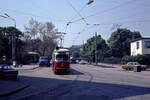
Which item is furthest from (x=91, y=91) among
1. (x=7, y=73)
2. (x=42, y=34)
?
(x=42, y=34)

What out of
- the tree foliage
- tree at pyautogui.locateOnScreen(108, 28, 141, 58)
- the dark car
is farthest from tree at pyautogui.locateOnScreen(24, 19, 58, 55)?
the dark car

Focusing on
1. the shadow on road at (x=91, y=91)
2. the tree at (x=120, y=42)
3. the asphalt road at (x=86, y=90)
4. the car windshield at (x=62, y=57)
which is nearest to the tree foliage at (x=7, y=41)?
the tree at (x=120, y=42)

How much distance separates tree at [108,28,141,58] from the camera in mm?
81438

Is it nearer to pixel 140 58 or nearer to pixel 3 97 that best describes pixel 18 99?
pixel 3 97

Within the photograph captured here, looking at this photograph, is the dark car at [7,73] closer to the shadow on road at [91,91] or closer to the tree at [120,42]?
the shadow on road at [91,91]

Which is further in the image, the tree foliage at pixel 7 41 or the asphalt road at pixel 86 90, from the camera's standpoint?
the tree foliage at pixel 7 41

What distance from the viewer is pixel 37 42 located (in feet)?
245

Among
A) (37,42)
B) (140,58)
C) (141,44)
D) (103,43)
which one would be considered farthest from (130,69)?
(103,43)

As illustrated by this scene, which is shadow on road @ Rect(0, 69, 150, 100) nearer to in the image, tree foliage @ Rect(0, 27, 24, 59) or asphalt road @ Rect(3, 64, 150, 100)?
asphalt road @ Rect(3, 64, 150, 100)

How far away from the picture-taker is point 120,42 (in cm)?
8300

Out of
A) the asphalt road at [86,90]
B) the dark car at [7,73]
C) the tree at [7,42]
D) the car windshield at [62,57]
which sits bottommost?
the asphalt road at [86,90]

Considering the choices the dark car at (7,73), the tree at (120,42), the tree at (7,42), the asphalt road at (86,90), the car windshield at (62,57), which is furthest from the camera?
the tree at (120,42)

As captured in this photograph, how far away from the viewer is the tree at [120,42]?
8144 centimetres

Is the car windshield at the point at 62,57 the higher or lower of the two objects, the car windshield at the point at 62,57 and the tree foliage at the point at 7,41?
the lower
